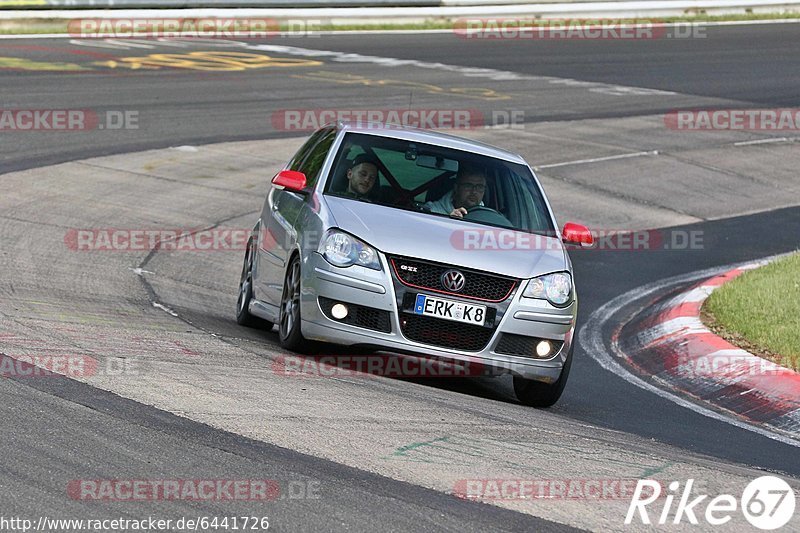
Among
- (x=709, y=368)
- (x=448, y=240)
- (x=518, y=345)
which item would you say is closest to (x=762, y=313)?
(x=709, y=368)

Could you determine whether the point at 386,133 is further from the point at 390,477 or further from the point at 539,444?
the point at 390,477

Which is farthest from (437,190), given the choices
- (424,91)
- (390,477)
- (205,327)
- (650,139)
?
(424,91)

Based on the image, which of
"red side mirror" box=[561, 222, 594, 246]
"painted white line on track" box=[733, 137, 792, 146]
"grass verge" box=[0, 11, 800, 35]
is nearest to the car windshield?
"red side mirror" box=[561, 222, 594, 246]

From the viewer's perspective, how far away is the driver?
9.19 m

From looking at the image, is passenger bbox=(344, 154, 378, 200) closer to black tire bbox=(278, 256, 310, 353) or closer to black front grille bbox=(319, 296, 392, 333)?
black tire bbox=(278, 256, 310, 353)

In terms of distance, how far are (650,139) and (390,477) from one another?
1629 centimetres

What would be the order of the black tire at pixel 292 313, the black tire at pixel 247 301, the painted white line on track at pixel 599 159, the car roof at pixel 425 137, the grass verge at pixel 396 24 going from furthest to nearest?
the grass verge at pixel 396 24
the painted white line on track at pixel 599 159
the black tire at pixel 247 301
the car roof at pixel 425 137
the black tire at pixel 292 313

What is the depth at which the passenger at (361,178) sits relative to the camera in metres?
9.13

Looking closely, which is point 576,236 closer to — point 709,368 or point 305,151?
point 709,368

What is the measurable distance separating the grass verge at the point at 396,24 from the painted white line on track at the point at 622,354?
54.6 ft

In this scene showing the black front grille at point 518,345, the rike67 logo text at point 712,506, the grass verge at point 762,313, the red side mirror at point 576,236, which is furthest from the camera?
the grass verge at point 762,313

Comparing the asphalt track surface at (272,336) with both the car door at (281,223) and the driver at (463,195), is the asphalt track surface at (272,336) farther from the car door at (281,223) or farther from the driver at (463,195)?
the driver at (463,195)

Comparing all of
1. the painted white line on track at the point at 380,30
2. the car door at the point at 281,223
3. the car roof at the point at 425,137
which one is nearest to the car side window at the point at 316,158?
the car door at the point at 281,223

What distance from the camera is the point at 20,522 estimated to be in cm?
489
